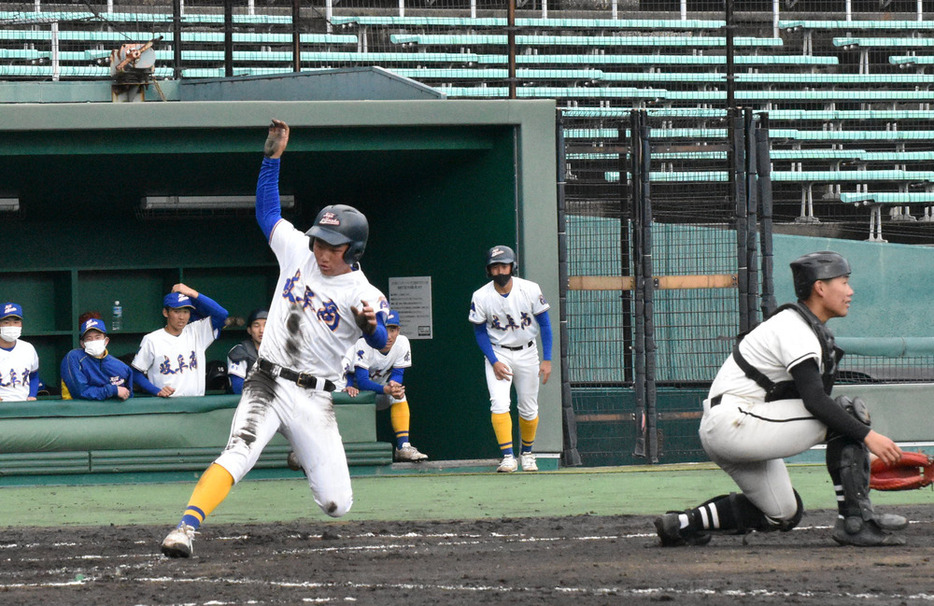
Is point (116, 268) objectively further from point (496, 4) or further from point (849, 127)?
point (849, 127)

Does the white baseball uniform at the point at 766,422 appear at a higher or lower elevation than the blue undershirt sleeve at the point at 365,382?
higher

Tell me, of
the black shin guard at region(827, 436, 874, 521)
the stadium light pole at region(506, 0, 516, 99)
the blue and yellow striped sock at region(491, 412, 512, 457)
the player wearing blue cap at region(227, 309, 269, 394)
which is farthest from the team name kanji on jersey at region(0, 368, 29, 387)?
the black shin guard at region(827, 436, 874, 521)

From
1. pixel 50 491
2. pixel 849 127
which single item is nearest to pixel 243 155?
pixel 50 491

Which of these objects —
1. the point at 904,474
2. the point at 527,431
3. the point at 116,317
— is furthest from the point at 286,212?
the point at 904,474

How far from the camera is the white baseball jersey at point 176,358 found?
1001 cm

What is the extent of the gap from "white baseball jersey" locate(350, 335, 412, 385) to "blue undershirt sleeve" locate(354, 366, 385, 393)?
45 mm

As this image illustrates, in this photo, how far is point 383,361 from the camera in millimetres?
10625

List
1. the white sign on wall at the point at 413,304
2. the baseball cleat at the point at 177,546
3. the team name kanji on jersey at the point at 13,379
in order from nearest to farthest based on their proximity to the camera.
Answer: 1. the baseball cleat at the point at 177,546
2. the team name kanji on jersey at the point at 13,379
3. the white sign on wall at the point at 413,304

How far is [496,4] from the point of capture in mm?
23875

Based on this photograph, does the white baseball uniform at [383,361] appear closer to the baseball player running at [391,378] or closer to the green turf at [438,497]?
the baseball player running at [391,378]

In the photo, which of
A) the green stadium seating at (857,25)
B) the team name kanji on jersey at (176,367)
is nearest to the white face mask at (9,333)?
the team name kanji on jersey at (176,367)

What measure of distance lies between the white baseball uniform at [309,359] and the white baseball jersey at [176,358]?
4439 mm

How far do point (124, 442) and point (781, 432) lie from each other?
612 centimetres

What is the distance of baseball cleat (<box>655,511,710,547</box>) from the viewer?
5255mm
